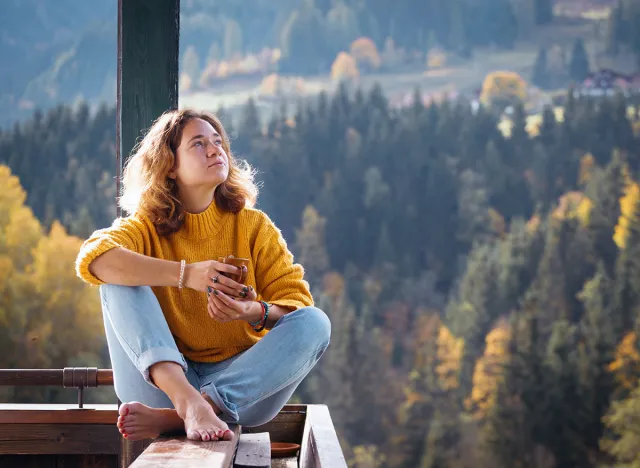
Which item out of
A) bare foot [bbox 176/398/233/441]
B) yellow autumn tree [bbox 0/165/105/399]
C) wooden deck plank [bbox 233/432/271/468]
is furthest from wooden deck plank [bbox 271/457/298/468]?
yellow autumn tree [bbox 0/165/105/399]

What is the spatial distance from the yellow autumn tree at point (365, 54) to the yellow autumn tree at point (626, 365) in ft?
31.9

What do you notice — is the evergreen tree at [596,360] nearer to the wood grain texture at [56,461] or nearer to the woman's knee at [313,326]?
the wood grain texture at [56,461]

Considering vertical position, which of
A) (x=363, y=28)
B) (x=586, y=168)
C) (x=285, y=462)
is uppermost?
(x=363, y=28)

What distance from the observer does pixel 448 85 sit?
2166cm

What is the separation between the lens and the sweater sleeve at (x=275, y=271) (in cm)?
190

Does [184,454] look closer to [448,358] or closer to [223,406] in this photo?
[223,406]

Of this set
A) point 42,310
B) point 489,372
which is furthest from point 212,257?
point 489,372

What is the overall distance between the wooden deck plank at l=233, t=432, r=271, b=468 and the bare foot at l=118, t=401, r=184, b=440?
0.13m

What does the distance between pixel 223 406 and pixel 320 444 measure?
0.21m

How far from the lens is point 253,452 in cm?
161

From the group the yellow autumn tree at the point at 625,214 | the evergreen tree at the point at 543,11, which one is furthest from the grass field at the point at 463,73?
the yellow autumn tree at the point at 625,214

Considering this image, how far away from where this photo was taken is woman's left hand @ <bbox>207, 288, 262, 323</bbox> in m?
1.69

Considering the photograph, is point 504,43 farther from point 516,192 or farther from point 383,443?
point 383,443

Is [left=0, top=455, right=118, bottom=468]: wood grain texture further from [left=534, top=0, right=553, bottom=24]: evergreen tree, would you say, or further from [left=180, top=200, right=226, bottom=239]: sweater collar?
[left=534, top=0, right=553, bottom=24]: evergreen tree
